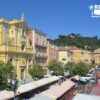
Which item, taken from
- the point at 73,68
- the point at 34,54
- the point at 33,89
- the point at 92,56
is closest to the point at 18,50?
the point at 34,54

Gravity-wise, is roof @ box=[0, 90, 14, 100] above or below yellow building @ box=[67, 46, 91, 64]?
below

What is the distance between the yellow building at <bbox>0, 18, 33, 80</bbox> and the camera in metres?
60.2

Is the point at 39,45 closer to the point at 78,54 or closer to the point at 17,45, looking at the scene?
the point at 17,45

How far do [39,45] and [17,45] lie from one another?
50.3 feet

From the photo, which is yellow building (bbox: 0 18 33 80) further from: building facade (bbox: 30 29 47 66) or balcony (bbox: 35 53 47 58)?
balcony (bbox: 35 53 47 58)

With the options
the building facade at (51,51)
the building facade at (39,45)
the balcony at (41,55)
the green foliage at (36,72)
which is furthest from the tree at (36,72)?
the building facade at (51,51)

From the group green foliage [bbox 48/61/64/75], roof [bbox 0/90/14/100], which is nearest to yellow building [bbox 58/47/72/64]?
green foliage [bbox 48/61/64/75]

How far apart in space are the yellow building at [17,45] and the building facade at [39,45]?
500 cm

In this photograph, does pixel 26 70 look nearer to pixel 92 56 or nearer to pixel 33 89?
pixel 33 89

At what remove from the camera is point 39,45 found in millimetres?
79750

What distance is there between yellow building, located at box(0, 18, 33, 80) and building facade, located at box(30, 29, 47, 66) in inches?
197

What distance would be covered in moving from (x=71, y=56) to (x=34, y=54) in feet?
148

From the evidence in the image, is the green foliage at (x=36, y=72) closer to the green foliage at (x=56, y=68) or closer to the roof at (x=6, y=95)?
the green foliage at (x=56, y=68)

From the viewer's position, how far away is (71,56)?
11831 centimetres
